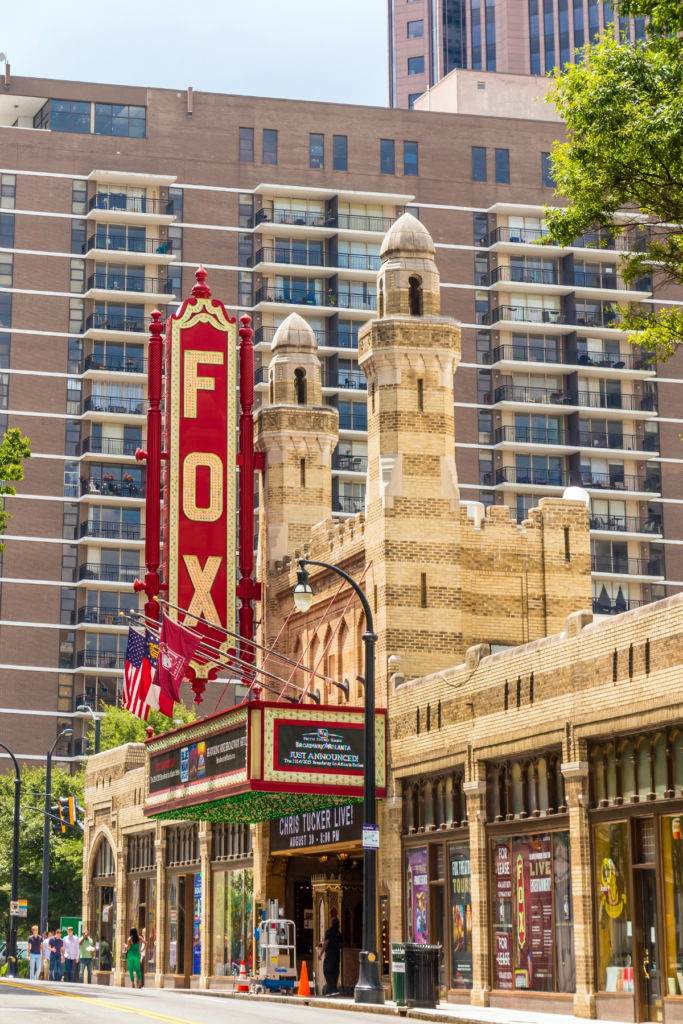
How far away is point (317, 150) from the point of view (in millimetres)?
103625

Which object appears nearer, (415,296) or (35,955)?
(415,296)

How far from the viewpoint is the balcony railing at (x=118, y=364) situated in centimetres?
9688

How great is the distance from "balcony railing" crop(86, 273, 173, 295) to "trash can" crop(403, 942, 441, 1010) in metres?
74.2

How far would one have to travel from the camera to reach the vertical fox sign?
4259cm

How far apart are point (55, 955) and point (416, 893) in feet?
74.6

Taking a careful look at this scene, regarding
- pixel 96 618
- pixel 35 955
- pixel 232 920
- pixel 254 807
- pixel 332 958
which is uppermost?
pixel 96 618

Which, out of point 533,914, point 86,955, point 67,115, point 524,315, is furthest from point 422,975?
point 67,115

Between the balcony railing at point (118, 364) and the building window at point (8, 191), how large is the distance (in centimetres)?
1074

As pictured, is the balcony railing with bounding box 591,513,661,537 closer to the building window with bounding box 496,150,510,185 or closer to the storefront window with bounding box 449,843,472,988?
the building window with bounding box 496,150,510,185

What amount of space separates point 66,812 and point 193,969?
768 inches

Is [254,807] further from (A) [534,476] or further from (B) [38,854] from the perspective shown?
(A) [534,476]

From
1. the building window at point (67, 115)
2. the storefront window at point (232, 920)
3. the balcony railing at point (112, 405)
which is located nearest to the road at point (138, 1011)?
the storefront window at point (232, 920)

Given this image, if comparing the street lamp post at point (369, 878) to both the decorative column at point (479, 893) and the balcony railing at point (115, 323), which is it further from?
the balcony railing at point (115, 323)

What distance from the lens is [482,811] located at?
31094 mm
